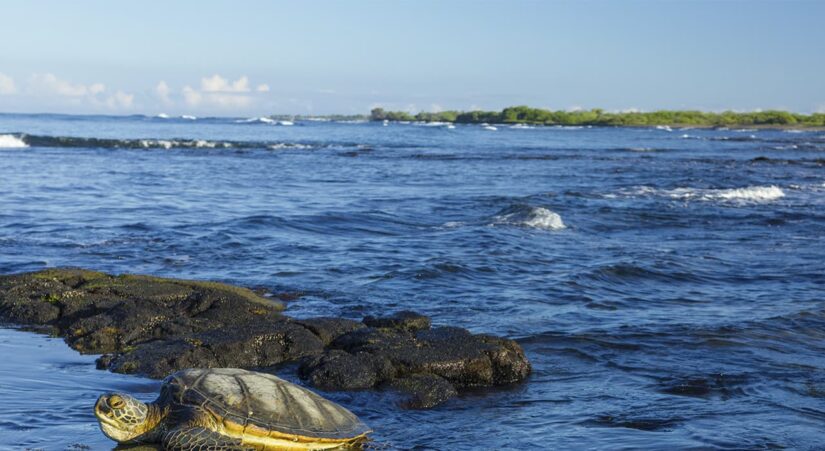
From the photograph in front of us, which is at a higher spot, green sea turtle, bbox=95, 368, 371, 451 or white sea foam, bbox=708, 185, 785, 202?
green sea turtle, bbox=95, 368, 371, 451

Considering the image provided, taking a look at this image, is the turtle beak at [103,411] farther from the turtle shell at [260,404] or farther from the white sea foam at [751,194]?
the white sea foam at [751,194]

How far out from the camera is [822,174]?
1576 inches

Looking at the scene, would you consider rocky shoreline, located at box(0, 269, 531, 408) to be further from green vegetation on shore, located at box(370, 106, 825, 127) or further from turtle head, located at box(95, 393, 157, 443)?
green vegetation on shore, located at box(370, 106, 825, 127)

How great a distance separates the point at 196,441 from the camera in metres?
6.14

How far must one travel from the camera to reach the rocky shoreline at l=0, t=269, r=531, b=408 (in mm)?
8414

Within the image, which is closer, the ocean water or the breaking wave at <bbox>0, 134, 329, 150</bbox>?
the ocean water

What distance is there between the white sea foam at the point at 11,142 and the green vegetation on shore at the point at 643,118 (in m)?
98.9

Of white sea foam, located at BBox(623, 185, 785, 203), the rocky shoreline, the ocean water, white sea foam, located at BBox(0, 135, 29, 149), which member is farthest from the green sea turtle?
white sea foam, located at BBox(0, 135, 29, 149)

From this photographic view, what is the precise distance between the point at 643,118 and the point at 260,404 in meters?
147

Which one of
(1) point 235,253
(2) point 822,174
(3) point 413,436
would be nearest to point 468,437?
(3) point 413,436

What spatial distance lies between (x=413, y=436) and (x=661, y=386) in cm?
291

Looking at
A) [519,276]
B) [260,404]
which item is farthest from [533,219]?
[260,404]

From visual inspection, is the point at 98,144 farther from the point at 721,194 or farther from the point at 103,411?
the point at 103,411

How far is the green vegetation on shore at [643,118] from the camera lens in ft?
431
